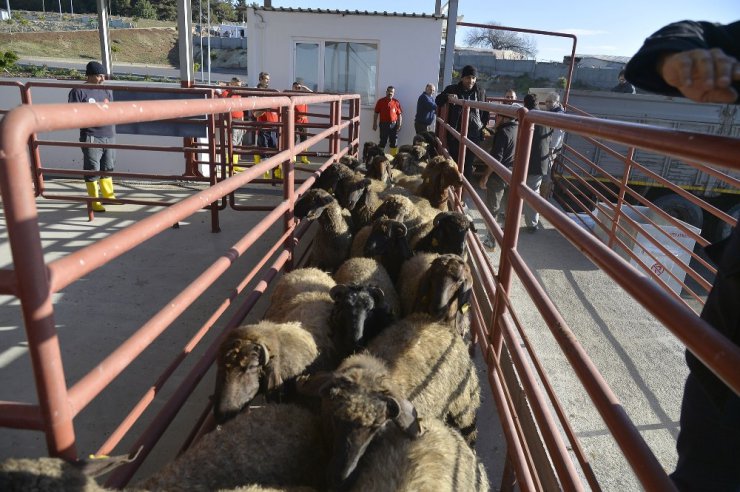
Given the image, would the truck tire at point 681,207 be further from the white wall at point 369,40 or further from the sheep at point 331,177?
the sheep at point 331,177

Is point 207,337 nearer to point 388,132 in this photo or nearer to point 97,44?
point 388,132

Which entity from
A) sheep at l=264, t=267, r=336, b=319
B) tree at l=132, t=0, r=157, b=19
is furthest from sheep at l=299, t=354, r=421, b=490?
tree at l=132, t=0, r=157, b=19

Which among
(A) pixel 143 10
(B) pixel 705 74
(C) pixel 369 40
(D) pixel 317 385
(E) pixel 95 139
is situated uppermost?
(A) pixel 143 10

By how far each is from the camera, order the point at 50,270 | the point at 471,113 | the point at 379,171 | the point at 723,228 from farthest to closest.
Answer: the point at 723,228 < the point at 471,113 < the point at 379,171 < the point at 50,270

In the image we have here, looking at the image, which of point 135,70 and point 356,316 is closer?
point 356,316

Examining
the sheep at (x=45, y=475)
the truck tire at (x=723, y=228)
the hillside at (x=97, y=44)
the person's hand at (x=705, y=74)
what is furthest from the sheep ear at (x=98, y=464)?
the hillside at (x=97, y=44)

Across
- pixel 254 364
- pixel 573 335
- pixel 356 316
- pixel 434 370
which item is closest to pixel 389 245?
pixel 356 316

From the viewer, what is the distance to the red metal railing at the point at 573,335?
1.08m

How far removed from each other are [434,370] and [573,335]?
1261mm

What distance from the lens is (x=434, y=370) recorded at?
10.1ft

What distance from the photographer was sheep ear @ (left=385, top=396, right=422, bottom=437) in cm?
235

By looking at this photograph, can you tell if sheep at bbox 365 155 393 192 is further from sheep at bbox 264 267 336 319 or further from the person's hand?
the person's hand

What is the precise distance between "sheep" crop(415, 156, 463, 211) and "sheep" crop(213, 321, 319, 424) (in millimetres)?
3531

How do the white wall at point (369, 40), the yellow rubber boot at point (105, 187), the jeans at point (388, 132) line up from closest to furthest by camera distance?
the yellow rubber boot at point (105, 187)
the jeans at point (388, 132)
the white wall at point (369, 40)
